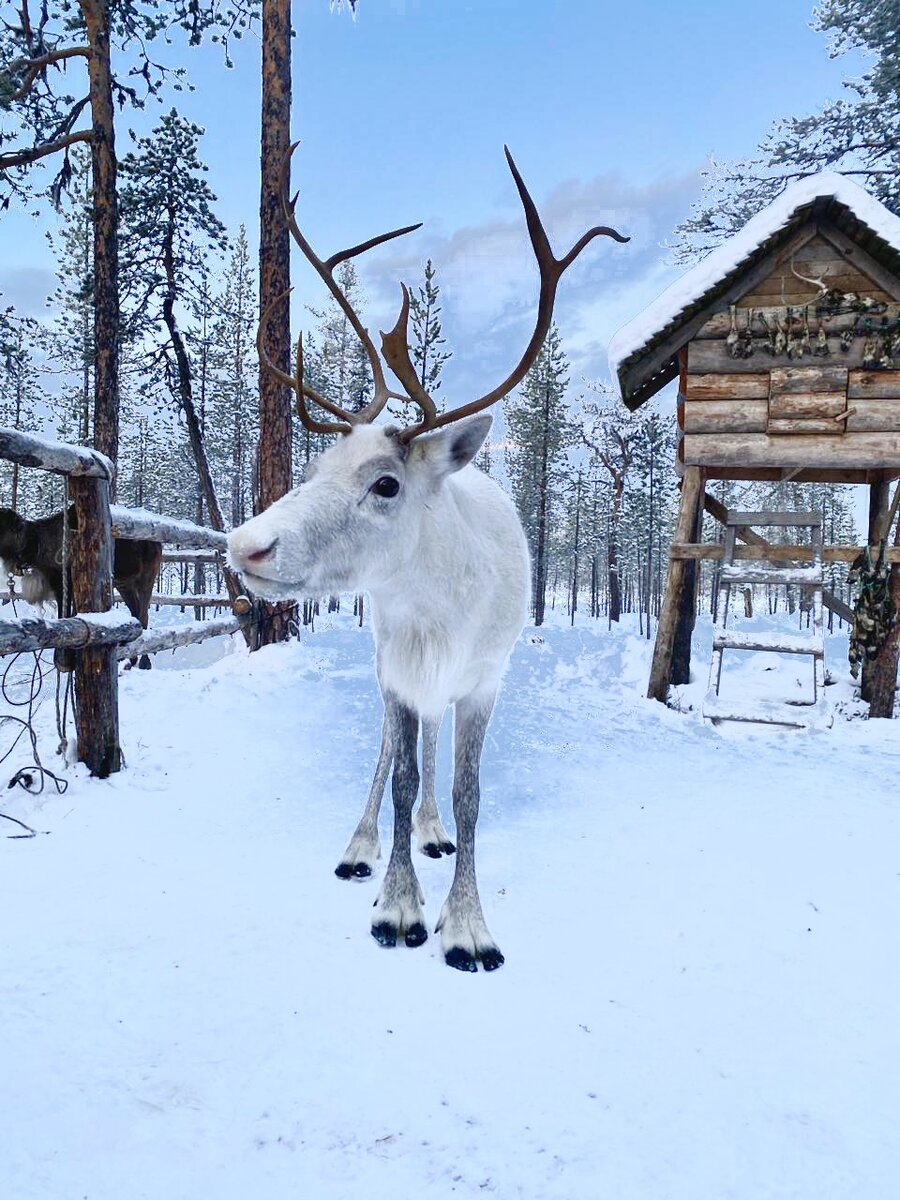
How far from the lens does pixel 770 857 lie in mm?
3475

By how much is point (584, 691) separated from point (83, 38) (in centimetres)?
1361

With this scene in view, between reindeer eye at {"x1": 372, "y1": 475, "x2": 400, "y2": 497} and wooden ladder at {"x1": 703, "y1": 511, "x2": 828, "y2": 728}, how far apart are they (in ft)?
17.8

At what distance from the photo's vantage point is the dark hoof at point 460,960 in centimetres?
249

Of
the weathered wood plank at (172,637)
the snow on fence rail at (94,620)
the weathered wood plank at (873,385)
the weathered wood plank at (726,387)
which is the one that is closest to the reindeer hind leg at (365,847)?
the snow on fence rail at (94,620)

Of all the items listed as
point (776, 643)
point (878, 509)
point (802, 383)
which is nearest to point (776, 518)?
point (878, 509)

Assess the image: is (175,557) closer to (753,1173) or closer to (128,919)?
(128,919)

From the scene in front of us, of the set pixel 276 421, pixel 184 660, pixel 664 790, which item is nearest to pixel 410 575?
pixel 664 790

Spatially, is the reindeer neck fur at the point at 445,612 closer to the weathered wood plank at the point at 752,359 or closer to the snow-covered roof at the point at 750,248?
the snow-covered roof at the point at 750,248

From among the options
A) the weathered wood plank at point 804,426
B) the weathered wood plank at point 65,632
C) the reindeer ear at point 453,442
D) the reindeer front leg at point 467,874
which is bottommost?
the reindeer front leg at point 467,874

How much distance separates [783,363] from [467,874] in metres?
7.31

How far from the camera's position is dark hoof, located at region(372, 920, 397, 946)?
262cm

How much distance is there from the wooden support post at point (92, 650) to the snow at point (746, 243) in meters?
5.90

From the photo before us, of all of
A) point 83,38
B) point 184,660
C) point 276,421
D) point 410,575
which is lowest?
A: point 184,660

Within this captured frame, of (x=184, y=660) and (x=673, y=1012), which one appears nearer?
(x=673, y=1012)
